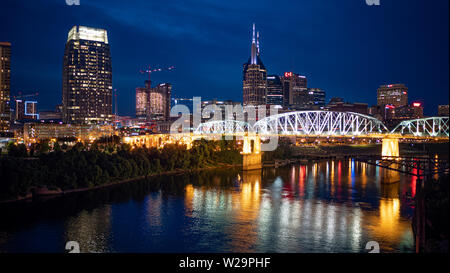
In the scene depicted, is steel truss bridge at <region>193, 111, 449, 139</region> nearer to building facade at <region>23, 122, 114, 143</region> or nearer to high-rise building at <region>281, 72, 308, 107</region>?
building facade at <region>23, 122, 114, 143</region>

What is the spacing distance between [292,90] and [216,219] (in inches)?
3779

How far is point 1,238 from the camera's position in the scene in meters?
14.2

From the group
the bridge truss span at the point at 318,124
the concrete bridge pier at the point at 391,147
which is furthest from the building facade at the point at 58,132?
the concrete bridge pier at the point at 391,147

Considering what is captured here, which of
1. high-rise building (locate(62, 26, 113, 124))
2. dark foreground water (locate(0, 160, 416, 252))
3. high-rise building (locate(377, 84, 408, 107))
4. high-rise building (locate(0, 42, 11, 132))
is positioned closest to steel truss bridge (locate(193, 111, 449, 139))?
dark foreground water (locate(0, 160, 416, 252))

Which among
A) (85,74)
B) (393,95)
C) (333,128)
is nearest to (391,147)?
(333,128)

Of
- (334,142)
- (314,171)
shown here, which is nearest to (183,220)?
(314,171)

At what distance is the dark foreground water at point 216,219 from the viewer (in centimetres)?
1365

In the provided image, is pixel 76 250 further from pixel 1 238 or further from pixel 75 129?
pixel 75 129

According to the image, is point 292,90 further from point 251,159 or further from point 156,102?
point 251,159

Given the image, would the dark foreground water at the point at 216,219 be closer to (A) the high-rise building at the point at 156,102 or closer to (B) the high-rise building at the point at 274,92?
(B) the high-rise building at the point at 274,92

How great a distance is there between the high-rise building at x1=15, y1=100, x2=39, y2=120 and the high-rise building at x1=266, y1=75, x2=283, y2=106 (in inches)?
1999

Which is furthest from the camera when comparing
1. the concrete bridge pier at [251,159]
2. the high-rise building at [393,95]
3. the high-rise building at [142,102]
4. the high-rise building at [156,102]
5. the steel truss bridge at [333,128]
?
the high-rise building at [142,102]

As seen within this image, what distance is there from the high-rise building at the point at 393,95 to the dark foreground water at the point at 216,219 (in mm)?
69861
